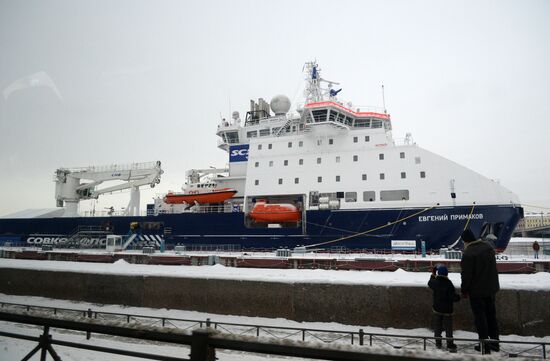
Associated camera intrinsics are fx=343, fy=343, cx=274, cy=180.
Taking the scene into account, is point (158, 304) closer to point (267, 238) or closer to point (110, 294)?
point (110, 294)

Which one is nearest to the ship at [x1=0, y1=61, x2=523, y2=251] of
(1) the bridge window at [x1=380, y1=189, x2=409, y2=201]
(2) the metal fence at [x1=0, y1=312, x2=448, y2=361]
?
(1) the bridge window at [x1=380, y1=189, x2=409, y2=201]

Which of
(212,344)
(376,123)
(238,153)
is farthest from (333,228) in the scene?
(212,344)

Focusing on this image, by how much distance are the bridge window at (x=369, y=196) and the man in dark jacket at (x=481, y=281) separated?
579 inches

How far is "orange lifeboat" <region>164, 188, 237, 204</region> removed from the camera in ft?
77.1

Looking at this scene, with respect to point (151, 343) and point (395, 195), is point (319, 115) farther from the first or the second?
point (151, 343)

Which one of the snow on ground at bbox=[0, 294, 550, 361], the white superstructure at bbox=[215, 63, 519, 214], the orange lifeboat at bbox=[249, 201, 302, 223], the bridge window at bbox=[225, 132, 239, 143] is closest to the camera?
the snow on ground at bbox=[0, 294, 550, 361]

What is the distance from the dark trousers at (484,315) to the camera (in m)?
4.67

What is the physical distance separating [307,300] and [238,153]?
62.1ft

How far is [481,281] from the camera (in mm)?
4594

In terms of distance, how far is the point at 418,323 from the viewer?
691 cm

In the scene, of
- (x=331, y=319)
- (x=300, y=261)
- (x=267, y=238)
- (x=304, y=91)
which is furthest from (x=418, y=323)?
(x=304, y=91)

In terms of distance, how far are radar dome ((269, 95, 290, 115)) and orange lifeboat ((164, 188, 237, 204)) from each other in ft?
25.9

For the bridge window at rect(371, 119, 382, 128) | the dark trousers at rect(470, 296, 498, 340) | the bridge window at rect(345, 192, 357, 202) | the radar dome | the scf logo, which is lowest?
the dark trousers at rect(470, 296, 498, 340)

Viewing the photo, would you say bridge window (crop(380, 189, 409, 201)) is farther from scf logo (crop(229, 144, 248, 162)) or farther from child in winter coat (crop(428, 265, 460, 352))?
child in winter coat (crop(428, 265, 460, 352))
